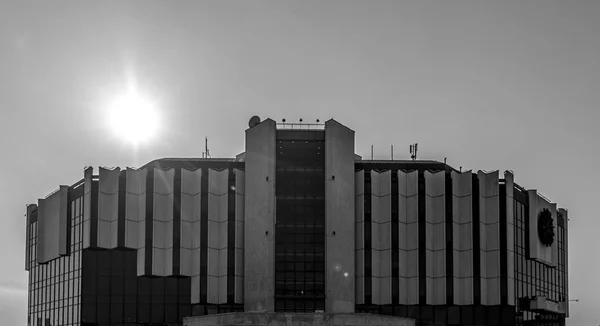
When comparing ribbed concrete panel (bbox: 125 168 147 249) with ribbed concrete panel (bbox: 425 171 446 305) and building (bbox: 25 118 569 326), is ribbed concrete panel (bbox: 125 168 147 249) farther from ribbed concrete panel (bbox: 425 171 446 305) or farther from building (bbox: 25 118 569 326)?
ribbed concrete panel (bbox: 425 171 446 305)

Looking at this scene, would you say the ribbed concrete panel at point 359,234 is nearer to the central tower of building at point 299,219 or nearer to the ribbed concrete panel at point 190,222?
the central tower of building at point 299,219

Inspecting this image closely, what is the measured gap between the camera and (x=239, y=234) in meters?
95.6

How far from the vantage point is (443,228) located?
9612 cm

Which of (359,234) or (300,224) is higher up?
(300,224)

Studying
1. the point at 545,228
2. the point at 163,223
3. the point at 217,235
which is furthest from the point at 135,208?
the point at 545,228

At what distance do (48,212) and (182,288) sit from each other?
20.0m

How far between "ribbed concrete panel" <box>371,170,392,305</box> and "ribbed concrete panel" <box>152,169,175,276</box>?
20362 millimetres

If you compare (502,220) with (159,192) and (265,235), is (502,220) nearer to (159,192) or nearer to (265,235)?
(265,235)

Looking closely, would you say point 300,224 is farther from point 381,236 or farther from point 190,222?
point 190,222

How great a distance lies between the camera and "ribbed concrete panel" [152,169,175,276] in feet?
311

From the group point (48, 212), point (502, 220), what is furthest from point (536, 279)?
point (48, 212)

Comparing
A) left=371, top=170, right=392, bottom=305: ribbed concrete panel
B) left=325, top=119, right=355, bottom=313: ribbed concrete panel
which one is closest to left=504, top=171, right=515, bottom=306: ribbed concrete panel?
left=371, top=170, right=392, bottom=305: ribbed concrete panel

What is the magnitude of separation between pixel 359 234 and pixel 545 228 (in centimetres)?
2329

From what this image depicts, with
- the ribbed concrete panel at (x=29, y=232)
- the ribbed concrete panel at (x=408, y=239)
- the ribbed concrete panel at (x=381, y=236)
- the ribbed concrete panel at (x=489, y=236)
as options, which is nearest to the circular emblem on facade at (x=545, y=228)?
the ribbed concrete panel at (x=489, y=236)
